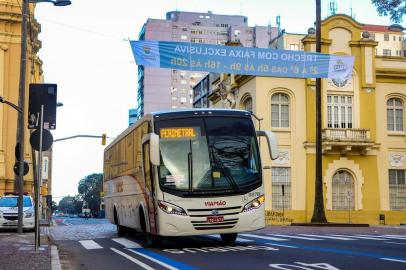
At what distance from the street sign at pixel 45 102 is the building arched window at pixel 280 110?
28.5 metres

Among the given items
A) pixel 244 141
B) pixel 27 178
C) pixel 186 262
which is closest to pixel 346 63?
pixel 244 141

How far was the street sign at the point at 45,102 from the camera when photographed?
49.4 feet

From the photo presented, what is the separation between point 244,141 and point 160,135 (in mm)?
2082

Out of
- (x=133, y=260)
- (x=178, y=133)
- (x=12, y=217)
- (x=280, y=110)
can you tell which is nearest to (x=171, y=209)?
(x=178, y=133)

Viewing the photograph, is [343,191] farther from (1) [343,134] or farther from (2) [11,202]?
(2) [11,202]

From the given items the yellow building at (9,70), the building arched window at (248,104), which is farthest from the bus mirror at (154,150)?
the yellow building at (9,70)

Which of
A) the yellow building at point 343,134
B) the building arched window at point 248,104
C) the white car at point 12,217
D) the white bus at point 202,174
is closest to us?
the white bus at point 202,174

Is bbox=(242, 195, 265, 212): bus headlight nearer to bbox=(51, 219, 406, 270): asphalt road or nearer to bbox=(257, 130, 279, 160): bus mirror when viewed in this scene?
bbox=(51, 219, 406, 270): asphalt road

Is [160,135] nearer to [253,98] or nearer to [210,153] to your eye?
[210,153]

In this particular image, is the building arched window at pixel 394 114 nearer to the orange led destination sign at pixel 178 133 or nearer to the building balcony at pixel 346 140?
the building balcony at pixel 346 140

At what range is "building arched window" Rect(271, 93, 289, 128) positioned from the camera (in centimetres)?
4284

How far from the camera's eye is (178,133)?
15023 mm

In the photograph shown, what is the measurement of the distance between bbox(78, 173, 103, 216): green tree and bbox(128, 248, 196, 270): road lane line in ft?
494

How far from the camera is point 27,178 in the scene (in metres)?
48.7
